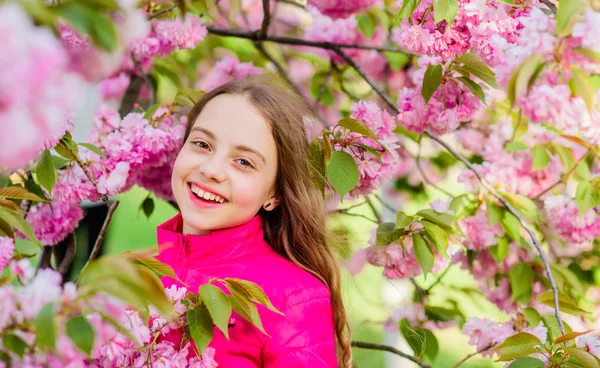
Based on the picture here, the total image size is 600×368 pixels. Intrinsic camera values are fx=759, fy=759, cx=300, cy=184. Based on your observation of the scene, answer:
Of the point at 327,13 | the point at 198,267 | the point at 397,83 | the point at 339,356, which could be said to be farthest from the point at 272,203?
the point at 397,83

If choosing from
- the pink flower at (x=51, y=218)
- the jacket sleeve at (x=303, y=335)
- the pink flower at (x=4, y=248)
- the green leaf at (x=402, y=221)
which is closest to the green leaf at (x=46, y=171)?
the pink flower at (x=4, y=248)

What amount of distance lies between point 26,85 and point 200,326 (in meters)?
0.71

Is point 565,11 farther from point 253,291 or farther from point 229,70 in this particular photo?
point 229,70

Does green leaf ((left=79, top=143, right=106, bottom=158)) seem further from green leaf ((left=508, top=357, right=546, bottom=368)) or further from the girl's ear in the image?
green leaf ((left=508, top=357, right=546, bottom=368))

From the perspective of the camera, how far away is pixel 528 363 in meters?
1.50

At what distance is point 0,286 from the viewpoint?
0.99 meters

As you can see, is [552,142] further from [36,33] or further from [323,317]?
[36,33]

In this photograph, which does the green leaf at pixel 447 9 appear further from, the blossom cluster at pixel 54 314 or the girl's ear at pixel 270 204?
the blossom cluster at pixel 54 314

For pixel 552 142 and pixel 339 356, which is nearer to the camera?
pixel 339 356

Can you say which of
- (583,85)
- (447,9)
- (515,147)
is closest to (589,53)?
(583,85)

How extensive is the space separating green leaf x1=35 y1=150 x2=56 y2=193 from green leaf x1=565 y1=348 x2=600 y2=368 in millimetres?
1157

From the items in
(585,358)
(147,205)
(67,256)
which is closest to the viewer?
(585,358)

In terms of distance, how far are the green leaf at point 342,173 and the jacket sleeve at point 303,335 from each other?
9.9 inches

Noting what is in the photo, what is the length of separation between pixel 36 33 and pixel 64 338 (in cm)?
42
